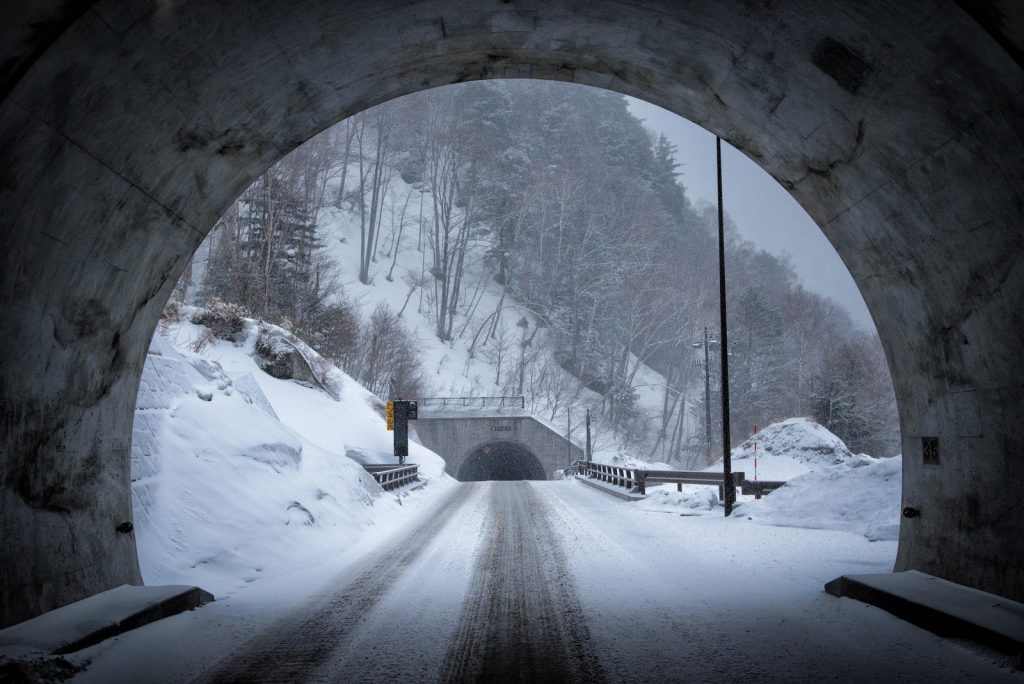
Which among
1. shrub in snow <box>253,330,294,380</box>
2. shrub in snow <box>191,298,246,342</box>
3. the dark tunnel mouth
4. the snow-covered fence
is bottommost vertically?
the dark tunnel mouth

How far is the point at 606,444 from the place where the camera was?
63.6 meters

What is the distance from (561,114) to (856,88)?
87.6 metres

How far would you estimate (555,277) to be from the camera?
74.8 m

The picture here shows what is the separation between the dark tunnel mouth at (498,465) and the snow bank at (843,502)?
3881cm

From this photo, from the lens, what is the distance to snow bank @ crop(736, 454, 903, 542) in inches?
457

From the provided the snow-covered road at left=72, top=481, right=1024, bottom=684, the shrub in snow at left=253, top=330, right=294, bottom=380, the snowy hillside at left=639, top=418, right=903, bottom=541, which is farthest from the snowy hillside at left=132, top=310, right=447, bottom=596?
the shrub in snow at left=253, top=330, right=294, bottom=380

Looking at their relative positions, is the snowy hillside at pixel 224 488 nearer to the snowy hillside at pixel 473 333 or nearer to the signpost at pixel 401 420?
the signpost at pixel 401 420

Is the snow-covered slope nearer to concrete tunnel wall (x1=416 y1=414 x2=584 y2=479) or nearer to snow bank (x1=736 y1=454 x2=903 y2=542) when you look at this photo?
concrete tunnel wall (x1=416 y1=414 x2=584 y2=479)

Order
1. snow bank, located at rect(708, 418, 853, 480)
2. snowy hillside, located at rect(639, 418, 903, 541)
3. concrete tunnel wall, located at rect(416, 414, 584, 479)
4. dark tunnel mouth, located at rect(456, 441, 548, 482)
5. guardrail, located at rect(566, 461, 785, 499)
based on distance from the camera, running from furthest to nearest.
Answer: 1. dark tunnel mouth, located at rect(456, 441, 548, 482)
2. concrete tunnel wall, located at rect(416, 414, 584, 479)
3. snow bank, located at rect(708, 418, 853, 480)
4. guardrail, located at rect(566, 461, 785, 499)
5. snowy hillside, located at rect(639, 418, 903, 541)

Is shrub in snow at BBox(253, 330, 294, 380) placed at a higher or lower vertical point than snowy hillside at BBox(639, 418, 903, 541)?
higher

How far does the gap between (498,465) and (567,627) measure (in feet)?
195

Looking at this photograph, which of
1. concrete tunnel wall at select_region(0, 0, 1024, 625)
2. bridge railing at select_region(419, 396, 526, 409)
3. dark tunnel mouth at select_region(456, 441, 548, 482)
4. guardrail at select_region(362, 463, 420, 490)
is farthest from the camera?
dark tunnel mouth at select_region(456, 441, 548, 482)

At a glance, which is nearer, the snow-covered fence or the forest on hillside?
the snow-covered fence

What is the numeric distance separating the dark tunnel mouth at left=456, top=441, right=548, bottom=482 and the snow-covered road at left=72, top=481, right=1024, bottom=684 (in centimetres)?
4392
